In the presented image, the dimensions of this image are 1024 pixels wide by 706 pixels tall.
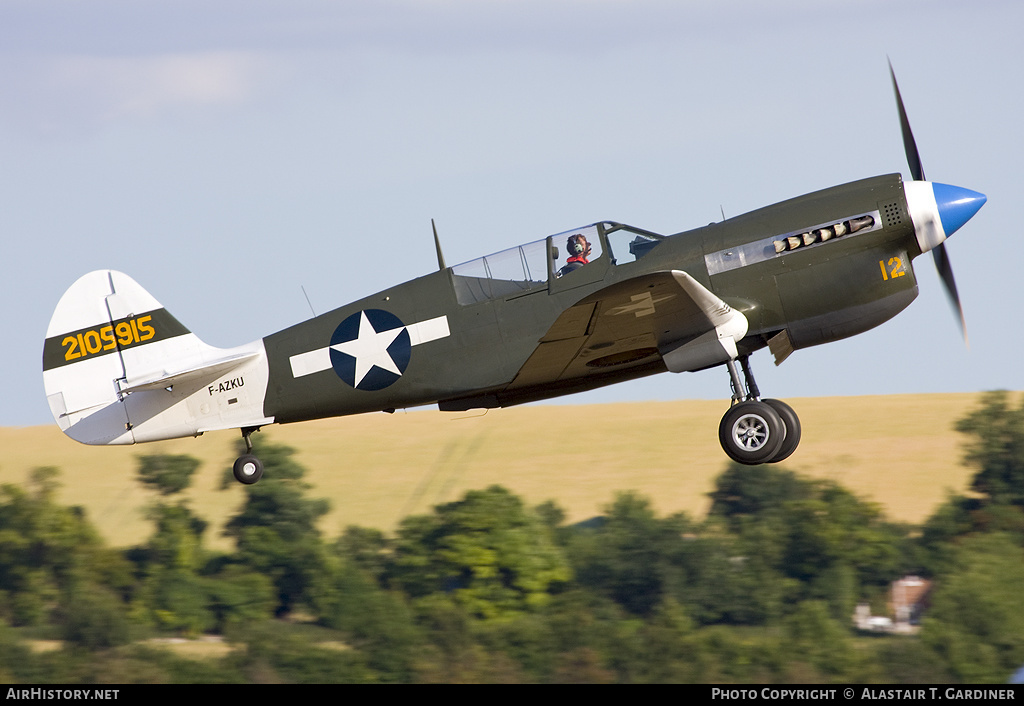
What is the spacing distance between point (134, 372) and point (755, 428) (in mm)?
5987

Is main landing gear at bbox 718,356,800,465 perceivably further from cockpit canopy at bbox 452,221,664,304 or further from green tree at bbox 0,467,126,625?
green tree at bbox 0,467,126,625

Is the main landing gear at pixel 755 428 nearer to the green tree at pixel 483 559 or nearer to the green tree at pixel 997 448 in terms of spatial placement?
the green tree at pixel 483 559

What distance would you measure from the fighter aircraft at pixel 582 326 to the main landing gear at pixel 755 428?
0.01 metres

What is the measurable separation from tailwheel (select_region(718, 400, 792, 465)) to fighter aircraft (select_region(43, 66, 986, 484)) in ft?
0.05

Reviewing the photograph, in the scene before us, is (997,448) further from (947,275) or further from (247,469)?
(247,469)

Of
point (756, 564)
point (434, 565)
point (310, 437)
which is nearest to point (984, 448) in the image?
point (756, 564)

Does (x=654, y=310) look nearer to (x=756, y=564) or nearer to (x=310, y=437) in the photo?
(x=756, y=564)

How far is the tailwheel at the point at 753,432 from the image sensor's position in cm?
1063

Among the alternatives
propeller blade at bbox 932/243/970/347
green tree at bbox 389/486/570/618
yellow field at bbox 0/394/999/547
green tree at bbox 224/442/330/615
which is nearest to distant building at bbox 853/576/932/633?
yellow field at bbox 0/394/999/547

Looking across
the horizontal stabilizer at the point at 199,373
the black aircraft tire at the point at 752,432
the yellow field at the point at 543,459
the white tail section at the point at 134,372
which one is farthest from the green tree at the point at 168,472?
the black aircraft tire at the point at 752,432

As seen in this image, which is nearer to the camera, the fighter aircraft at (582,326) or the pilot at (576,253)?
the fighter aircraft at (582,326)

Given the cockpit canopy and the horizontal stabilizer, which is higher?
the cockpit canopy

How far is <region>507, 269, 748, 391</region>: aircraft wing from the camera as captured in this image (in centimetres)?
955

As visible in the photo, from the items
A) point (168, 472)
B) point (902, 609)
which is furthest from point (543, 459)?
point (902, 609)
